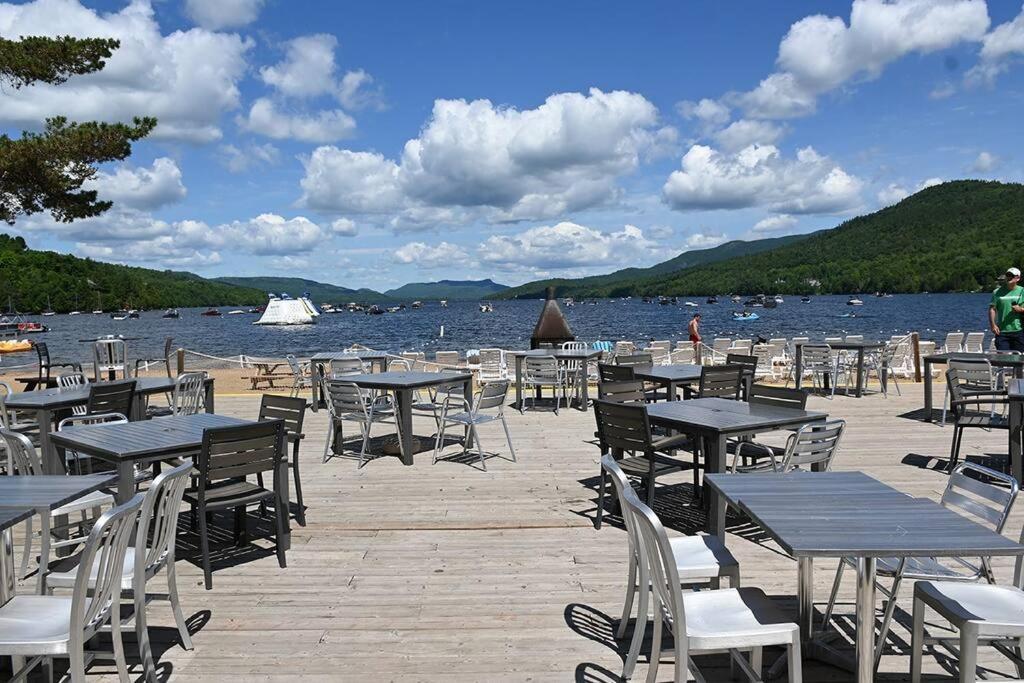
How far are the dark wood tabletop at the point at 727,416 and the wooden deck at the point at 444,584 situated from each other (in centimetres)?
76

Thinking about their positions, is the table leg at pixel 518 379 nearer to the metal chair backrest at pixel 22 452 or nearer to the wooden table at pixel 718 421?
the wooden table at pixel 718 421

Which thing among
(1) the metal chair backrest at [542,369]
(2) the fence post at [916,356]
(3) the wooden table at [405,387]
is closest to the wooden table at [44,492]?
(3) the wooden table at [405,387]

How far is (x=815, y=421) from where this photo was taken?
5.08m

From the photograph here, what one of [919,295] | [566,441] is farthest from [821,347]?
[919,295]

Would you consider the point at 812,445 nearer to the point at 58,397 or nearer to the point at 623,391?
the point at 623,391

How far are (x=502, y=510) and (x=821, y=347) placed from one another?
7815 millimetres

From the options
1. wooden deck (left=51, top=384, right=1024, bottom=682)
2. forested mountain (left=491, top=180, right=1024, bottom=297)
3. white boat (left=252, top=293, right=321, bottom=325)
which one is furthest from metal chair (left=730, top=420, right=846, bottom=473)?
forested mountain (left=491, top=180, right=1024, bottom=297)

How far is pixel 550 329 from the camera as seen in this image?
13.4 meters

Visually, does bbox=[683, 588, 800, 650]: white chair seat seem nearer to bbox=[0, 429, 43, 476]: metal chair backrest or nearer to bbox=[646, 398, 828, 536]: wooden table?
bbox=[646, 398, 828, 536]: wooden table

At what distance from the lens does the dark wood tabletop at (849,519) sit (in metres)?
2.38

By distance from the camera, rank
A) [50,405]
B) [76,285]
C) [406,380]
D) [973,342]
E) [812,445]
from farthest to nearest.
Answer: [76,285] < [973,342] < [406,380] < [50,405] < [812,445]

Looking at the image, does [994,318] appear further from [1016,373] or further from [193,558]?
[193,558]

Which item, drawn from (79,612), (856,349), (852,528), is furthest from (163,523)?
(856,349)

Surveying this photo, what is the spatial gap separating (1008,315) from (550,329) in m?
6.98
